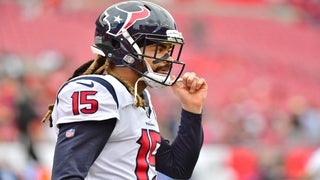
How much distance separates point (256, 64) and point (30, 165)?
12.1m

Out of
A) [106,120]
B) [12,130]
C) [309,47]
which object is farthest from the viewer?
[309,47]

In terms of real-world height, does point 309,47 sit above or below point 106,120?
above

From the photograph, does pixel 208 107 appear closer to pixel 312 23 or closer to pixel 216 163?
pixel 216 163

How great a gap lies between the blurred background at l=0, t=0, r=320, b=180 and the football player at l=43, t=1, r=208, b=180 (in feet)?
7.52

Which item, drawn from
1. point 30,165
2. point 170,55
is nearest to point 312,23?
point 30,165

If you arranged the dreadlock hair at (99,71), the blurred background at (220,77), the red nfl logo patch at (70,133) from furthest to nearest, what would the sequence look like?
the blurred background at (220,77)
the dreadlock hair at (99,71)
the red nfl logo patch at (70,133)

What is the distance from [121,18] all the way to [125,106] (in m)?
0.37

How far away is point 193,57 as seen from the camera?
19.0 m

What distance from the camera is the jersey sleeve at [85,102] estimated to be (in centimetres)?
299

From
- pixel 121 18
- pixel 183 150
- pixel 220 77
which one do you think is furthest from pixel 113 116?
pixel 220 77

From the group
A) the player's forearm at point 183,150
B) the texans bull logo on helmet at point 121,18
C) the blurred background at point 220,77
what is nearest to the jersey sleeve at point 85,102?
the texans bull logo on helmet at point 121,18

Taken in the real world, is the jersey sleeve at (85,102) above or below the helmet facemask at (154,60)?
below

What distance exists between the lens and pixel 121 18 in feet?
10.7

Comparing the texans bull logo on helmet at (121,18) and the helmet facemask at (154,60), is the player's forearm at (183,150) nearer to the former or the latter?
the helmet facemask at (154,60)
